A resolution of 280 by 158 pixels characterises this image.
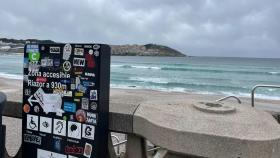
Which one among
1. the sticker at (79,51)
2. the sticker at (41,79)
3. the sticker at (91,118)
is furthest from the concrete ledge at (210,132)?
the sticker at (41,79)

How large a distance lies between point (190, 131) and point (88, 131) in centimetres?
94

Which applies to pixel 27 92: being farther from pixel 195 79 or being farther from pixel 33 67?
pixel 195 79

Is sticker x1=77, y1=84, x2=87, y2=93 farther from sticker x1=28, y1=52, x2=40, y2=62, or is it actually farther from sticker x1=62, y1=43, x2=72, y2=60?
sticker x1=28, y1=52, x2=40, y2=62

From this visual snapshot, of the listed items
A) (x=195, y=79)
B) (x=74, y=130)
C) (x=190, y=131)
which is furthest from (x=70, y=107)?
(x=195, y=79)

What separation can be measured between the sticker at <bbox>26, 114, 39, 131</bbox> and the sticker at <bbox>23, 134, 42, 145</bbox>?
0.08 metres

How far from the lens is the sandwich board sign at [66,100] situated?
3.05 meters

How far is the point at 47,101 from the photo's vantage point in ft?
10.8

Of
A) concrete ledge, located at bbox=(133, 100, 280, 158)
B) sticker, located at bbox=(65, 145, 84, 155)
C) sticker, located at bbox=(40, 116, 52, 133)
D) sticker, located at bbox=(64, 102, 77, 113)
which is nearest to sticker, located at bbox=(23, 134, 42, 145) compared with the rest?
sticker, located at bbox=(40, 116, 52, 133)

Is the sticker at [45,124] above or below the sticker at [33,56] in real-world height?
below

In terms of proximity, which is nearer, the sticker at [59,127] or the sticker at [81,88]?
the sticker at [81,88]

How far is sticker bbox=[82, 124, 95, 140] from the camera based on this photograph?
10.1 feet

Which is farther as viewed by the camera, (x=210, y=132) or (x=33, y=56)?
(x=33, y=56)

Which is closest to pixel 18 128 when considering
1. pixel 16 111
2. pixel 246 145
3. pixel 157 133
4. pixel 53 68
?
pixel 16 111

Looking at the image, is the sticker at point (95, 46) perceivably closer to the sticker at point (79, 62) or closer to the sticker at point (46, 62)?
the sticker at point (79, 62)
